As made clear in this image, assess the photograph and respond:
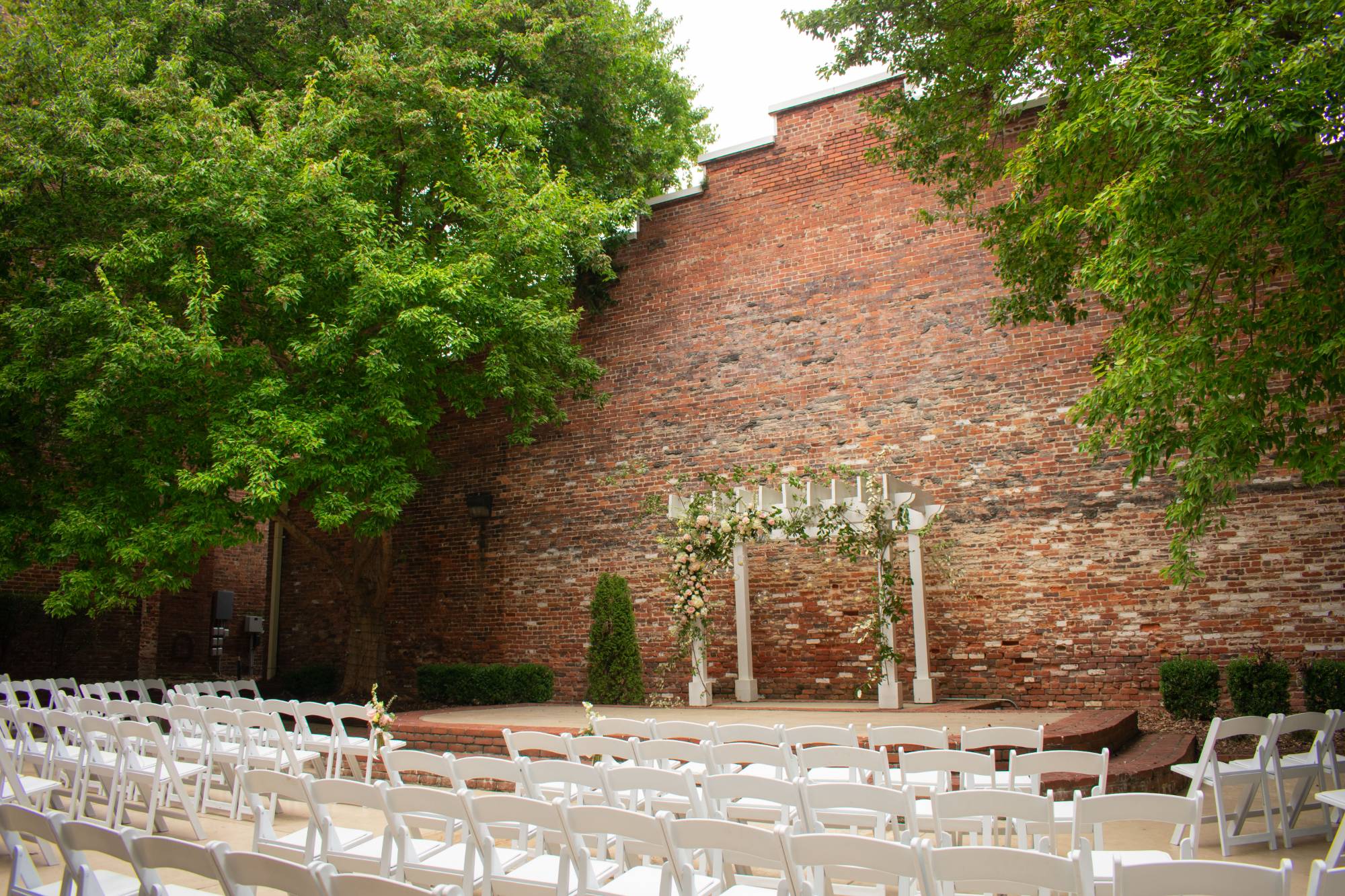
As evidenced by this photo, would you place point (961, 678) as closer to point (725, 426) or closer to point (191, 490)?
point (725, 426)

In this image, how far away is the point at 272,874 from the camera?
2586 millimetres

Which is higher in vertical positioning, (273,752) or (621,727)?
(621,727)

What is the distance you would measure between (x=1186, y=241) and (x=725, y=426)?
6.55 metres

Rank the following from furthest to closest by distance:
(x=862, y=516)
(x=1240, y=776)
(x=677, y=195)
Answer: (x=677, y=195) → (x=862, y=516) → (x=1240, y=776)

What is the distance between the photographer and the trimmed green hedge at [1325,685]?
8.25 m

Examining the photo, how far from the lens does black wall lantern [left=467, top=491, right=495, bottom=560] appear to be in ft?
43.9

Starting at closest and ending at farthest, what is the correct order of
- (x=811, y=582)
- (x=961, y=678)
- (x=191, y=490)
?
1. (x=191, y=490)
2. (x=961, y=678)
3. (x=811, y=582)

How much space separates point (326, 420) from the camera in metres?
9.62

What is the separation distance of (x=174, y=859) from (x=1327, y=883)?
10.4ft

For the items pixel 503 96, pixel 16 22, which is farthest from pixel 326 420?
pixel 16 22

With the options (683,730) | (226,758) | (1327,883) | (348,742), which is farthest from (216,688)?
(1327,883)

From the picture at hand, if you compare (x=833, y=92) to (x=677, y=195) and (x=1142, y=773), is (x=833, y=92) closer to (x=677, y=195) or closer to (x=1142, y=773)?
(x=677, y=195)

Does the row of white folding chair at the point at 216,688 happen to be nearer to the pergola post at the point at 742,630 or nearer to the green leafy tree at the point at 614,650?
the green leafy tree at the point at 614,650

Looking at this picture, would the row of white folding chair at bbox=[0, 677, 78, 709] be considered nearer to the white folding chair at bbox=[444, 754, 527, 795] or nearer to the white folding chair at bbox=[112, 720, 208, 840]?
the white folding chair at bbox=[112, 720, 208, 840]
